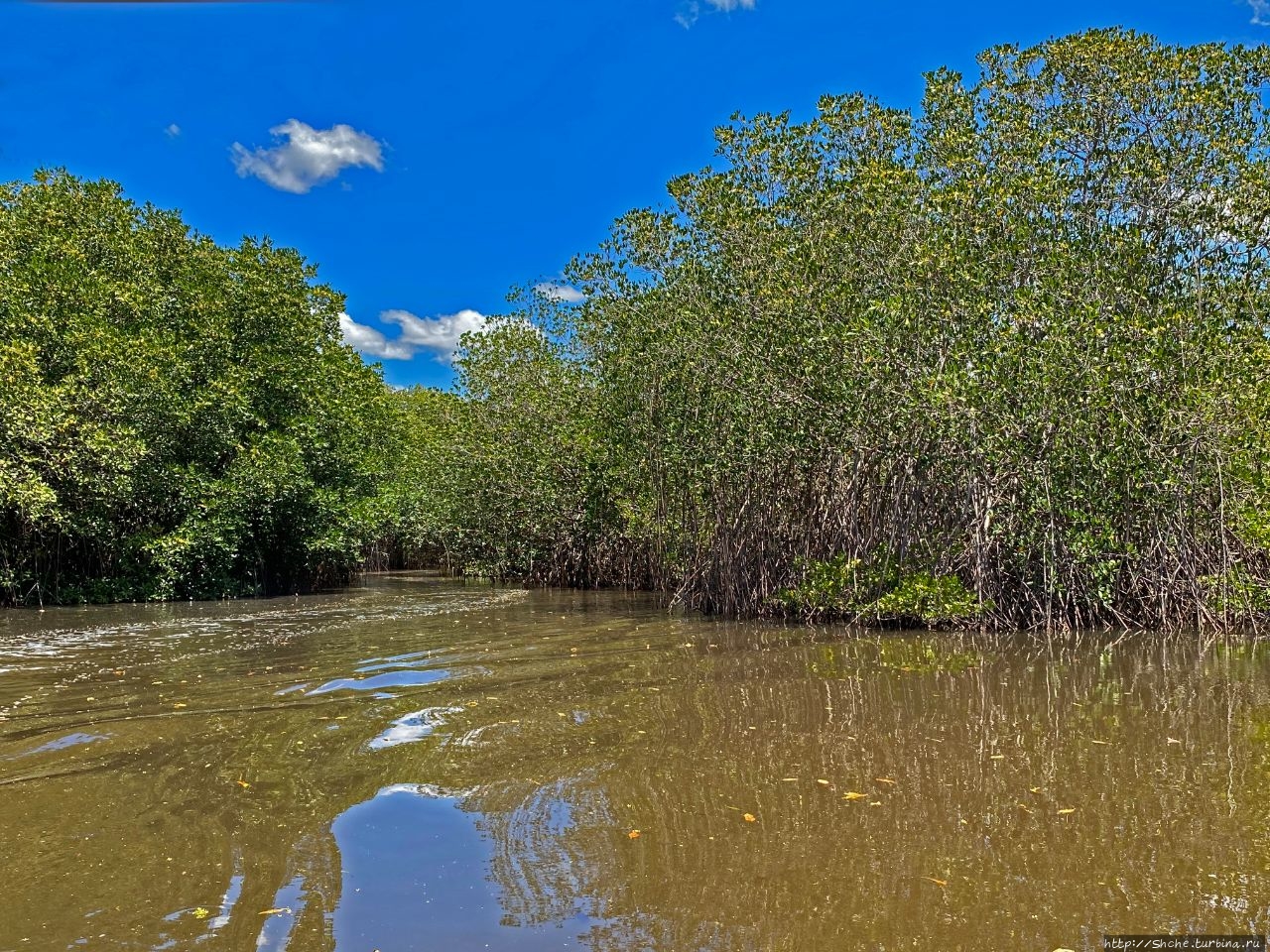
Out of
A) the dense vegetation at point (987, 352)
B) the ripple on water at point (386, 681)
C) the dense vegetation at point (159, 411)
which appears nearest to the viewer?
the ripple on water at point (386, 681)

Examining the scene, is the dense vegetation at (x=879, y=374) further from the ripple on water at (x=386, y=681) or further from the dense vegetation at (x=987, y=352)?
the ripple on water at (x=386, y=681)

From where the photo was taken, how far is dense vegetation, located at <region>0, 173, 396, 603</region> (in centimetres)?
1555

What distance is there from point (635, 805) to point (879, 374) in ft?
27.0

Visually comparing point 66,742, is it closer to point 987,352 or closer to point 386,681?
point 386,681

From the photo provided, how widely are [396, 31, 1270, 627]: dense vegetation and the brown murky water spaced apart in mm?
2764

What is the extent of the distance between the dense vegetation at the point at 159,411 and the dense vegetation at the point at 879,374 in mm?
79

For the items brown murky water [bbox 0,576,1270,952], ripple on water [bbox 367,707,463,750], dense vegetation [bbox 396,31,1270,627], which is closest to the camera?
brown murky water [bbox 0,576,1270,952]

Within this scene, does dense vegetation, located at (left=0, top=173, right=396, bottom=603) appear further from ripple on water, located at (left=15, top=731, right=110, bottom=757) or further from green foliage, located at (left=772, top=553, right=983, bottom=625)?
green foliage, located at (left=772, top=553, right=983, bottom=625)

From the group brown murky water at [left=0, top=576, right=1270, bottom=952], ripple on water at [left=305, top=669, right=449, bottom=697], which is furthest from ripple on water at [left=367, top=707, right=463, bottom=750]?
ripple on water at [left=305, top=669, right=449, bottom=697]

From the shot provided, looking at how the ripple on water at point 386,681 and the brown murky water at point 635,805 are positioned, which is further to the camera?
the ripple on water at point 386,681

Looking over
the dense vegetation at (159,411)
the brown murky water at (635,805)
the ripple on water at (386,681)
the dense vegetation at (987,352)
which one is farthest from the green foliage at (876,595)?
the dense vegetation at (159,411)

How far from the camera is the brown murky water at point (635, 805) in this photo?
322cm

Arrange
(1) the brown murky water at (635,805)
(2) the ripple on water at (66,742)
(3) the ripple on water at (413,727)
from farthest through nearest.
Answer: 1. (3) the ripple on water at (413,727)
2. (2) the ripple on water at (66,742)
3. (1) the brown murky water at (635,805)

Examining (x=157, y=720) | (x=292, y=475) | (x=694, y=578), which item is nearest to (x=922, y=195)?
(x=694, y=578)
